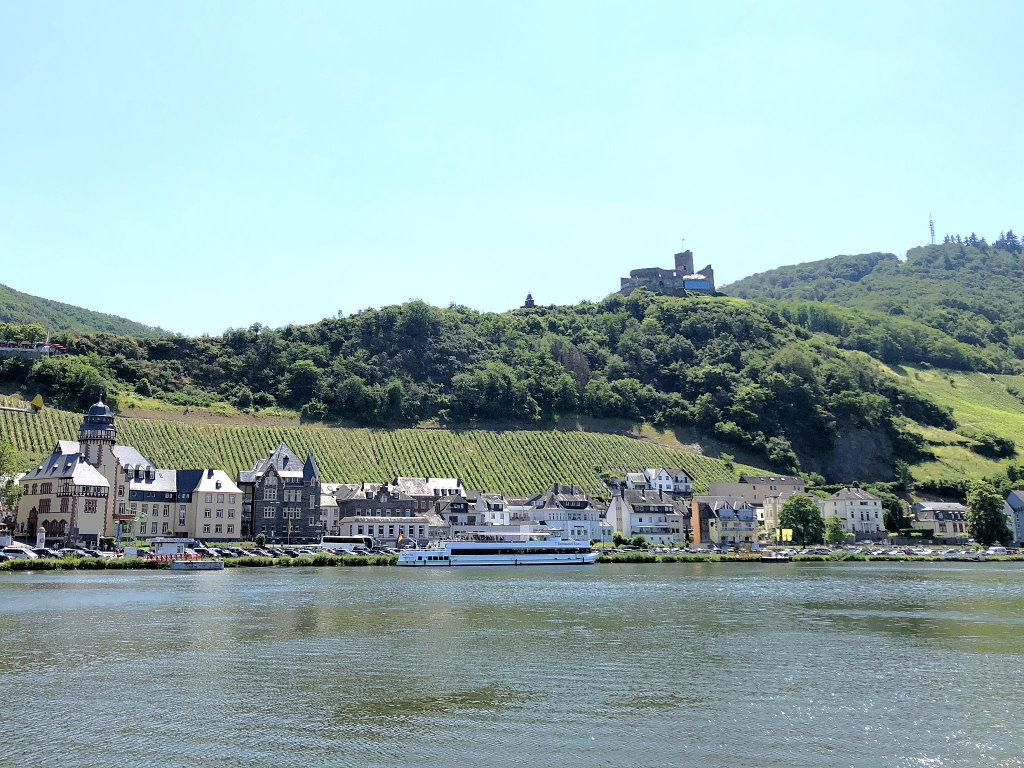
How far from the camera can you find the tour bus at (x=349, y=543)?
94.3 metres

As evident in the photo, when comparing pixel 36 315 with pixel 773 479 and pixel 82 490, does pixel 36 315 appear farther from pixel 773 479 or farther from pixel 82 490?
pixel 773 479

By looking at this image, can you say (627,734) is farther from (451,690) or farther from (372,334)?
(372,334)

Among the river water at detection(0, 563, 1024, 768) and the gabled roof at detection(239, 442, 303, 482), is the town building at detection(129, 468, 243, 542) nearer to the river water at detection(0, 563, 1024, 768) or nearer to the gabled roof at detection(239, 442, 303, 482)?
Result: the gabled roof at detection(239, 442, 303, 482)

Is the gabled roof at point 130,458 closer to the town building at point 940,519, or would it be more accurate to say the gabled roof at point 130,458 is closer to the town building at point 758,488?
the town building at point 758,488

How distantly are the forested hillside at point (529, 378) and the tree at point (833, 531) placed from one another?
29.1 m

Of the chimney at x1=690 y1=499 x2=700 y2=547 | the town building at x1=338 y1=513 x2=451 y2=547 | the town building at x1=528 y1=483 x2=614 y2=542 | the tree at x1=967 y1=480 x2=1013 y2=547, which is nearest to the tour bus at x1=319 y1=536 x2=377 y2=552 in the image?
the town building at x1=338 y1=513 x2=451 y2=547

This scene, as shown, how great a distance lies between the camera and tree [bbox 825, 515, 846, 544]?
112125mm

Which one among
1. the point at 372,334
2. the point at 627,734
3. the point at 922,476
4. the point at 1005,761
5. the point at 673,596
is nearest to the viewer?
the point at 1005,761

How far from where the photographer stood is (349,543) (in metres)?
98.6

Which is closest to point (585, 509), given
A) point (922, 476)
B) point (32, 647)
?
point (922, 476)

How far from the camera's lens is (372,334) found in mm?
161125

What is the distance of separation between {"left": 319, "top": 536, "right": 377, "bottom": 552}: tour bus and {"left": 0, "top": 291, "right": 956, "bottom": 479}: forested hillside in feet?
118

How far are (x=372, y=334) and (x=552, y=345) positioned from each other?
A: 34164 millimetres

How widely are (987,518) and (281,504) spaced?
82029mm
